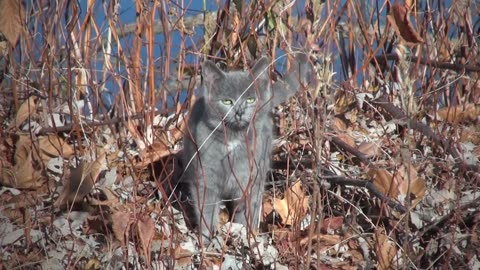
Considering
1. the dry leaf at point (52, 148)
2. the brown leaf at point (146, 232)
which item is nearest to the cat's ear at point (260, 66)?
the brown leaf at point (146, 232)

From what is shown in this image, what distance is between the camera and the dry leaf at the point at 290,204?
3.27 m

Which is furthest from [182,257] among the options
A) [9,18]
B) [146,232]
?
[9,18]

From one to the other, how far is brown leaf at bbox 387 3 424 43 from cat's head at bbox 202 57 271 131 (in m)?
0.57

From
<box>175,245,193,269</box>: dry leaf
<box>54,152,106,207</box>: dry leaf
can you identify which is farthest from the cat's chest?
<box>54,152,106,207</box>: dry leaf

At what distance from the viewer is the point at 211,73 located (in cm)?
327

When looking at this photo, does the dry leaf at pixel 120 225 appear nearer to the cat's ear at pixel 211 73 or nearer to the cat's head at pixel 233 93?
the cat's head at pixel 233 93

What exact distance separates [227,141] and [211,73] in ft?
0.96

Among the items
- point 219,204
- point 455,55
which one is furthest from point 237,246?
point 455,55

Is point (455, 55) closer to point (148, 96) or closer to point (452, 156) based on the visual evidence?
point (452, 156)

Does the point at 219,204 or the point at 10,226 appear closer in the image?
the point at 10,226

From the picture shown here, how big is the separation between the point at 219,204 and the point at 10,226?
0.87 m

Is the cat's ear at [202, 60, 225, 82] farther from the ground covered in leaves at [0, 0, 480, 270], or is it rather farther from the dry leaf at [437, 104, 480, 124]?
the dry leaf at [437, 104, 480, 124]

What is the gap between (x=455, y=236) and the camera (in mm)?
3041

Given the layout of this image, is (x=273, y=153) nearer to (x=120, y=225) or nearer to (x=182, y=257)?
(x=182, y=257)
